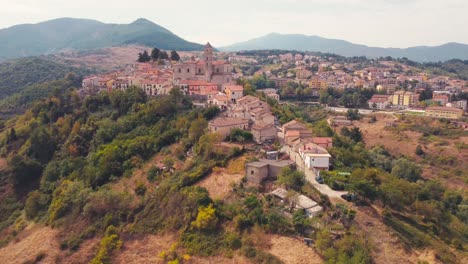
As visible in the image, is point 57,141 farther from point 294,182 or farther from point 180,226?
point 294,182

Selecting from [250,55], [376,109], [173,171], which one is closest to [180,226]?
[173,171]

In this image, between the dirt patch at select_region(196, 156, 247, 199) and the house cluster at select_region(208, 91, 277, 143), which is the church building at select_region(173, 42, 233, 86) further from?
the dirt patch at select_region(196, 156, 247, 199)

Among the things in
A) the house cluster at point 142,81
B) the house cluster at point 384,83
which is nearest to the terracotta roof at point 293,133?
the house cluster at point 142,81

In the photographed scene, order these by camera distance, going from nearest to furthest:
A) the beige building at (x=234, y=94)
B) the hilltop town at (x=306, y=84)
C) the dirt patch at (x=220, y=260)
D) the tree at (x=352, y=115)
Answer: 1. the dirt patch at (x=220, y=260)
2. the beige building at (x=234, y=94)
3. the hilltop town at (x=306, y=84)
4. the tree at (x=352, y=115)

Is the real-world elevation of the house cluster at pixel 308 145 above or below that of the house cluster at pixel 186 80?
below

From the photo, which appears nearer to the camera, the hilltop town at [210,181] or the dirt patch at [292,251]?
the dirt patch at [292,251]

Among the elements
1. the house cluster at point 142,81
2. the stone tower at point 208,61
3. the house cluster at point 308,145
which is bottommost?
the house cluster at point 308,145

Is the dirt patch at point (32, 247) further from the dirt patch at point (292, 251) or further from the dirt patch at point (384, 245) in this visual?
the dirt patch at point (384, 245)

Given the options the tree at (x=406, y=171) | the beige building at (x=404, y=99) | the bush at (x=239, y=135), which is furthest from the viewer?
the beige building at (x=404, y=99)
